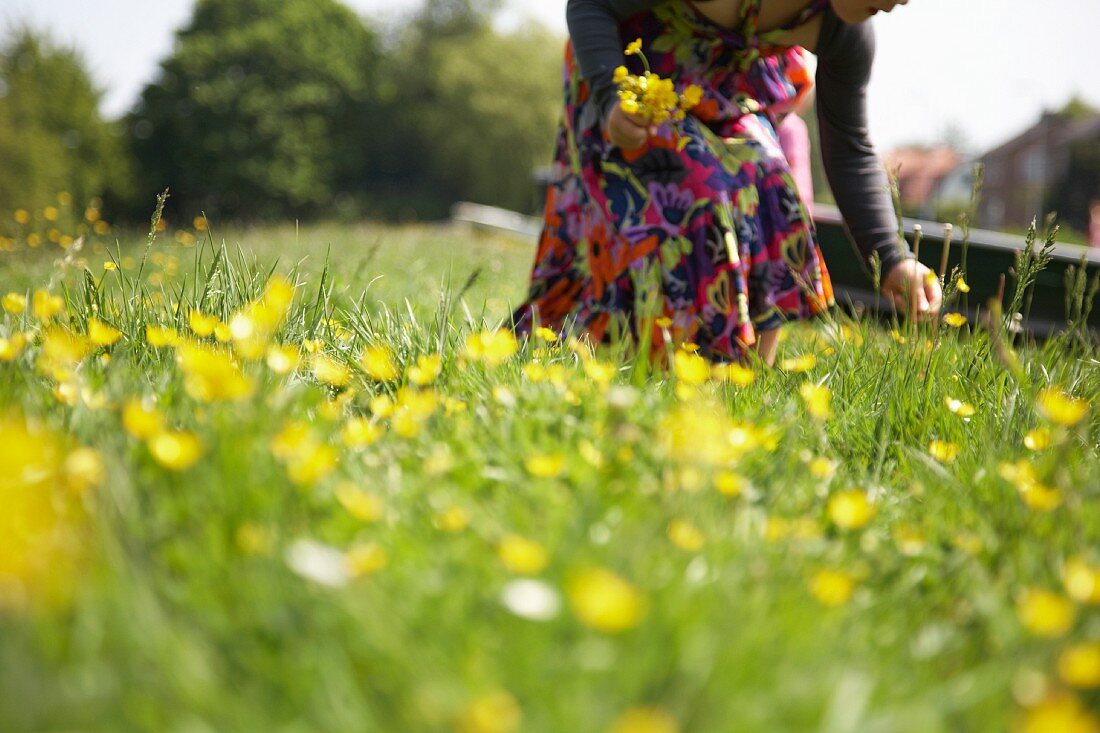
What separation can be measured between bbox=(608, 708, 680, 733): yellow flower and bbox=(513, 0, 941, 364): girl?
1.51 meters

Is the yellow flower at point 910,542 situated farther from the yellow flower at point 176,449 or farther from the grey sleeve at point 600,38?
the grey sleeve at point 600,38

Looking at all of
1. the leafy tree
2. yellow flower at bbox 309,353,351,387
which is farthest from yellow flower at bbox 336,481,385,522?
the leafy tree

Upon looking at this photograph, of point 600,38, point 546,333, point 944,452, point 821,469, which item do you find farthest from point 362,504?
point 600,38

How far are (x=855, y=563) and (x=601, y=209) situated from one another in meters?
1.58

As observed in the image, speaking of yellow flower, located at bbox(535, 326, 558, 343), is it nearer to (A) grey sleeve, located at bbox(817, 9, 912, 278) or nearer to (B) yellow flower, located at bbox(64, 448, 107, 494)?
(B) yellow flower, located at bbox(64, 448, 107, 494)

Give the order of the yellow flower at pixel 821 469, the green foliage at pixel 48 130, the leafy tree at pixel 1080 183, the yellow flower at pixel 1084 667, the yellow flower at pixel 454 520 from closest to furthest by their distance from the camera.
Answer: the yellow flower at pixel 1084 667 < the yellow flower at pixel 454 520 < the yellow flower at pixel 821 469 < the green foliage at pixel 48 130 < the leafy tree at pixel 1080 183

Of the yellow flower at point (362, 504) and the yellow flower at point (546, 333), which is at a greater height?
the yellow flower at point (546, 333)

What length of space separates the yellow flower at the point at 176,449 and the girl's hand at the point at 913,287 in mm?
1943

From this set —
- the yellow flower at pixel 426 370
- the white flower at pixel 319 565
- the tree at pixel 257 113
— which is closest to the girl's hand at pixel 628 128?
the yellow flower at pixel 426 370

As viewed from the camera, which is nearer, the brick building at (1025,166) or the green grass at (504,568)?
the green grass at (504,568)

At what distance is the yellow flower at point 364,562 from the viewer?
86 cm

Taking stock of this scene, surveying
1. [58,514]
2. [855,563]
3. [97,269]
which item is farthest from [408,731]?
[97,269]

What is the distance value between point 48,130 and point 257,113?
30.9 ft

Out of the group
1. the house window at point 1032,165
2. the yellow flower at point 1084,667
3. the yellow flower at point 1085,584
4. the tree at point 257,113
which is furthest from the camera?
the house window at point 1032,165
